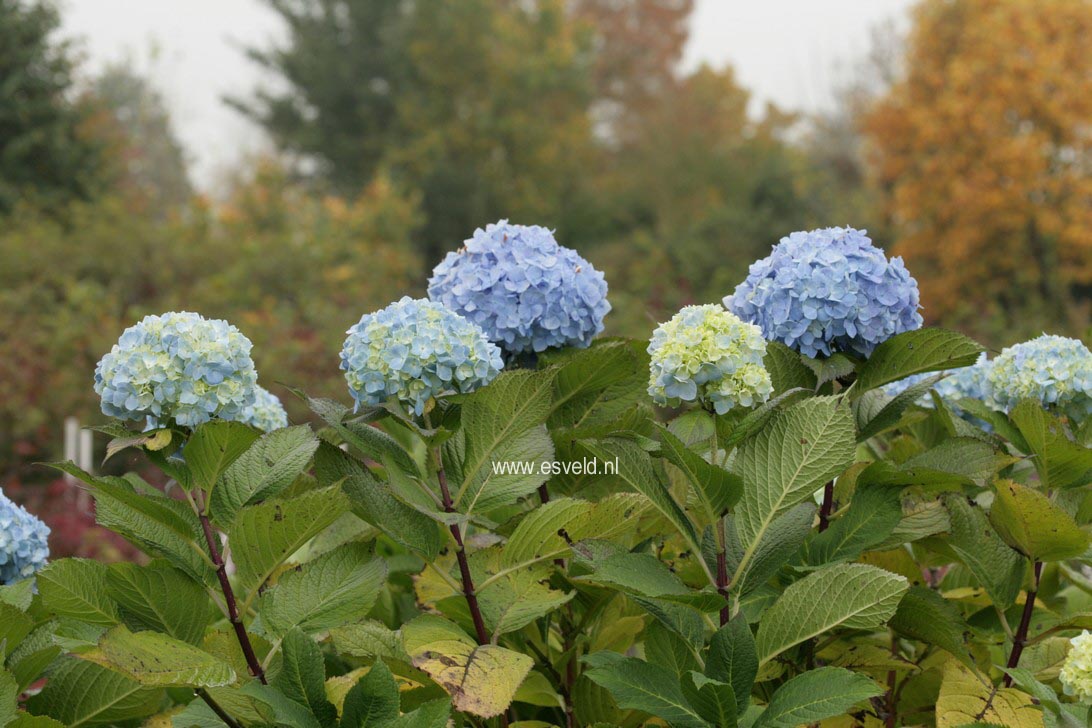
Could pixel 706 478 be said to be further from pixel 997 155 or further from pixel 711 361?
pixel 997 155

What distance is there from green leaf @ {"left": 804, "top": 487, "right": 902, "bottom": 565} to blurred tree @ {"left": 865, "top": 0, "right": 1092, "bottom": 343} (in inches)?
521

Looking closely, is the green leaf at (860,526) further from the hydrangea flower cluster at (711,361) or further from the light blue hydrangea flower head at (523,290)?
the light blue hydrangea flower head at (523,290)

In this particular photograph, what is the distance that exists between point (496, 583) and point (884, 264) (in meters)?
0.66

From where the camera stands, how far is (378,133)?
75.6 feet

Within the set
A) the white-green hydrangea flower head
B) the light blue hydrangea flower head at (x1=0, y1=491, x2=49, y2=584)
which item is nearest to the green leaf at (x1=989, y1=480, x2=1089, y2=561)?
the white-green hydrangea flower head

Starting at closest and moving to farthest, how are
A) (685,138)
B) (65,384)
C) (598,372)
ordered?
(598,372) < (65,384) < (685,138)

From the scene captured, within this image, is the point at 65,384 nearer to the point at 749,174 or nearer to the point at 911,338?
the point at 911,338

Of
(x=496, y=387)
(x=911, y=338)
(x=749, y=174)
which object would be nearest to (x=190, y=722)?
(x=496, y=387)

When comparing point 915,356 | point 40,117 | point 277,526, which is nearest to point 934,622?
point 915,356

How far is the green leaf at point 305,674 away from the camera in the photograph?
1071mm

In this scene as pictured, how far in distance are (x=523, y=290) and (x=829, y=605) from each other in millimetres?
626

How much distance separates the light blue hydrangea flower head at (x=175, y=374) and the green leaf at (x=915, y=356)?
0.79 m

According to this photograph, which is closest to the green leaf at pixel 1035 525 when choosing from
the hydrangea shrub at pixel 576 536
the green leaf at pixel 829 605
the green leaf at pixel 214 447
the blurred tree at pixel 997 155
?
the hydrangea shrub at pixel 576 536

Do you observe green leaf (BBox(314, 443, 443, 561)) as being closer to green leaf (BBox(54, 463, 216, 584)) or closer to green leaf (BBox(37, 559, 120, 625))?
green leaf (BBox(54, 463, 216, 584))
